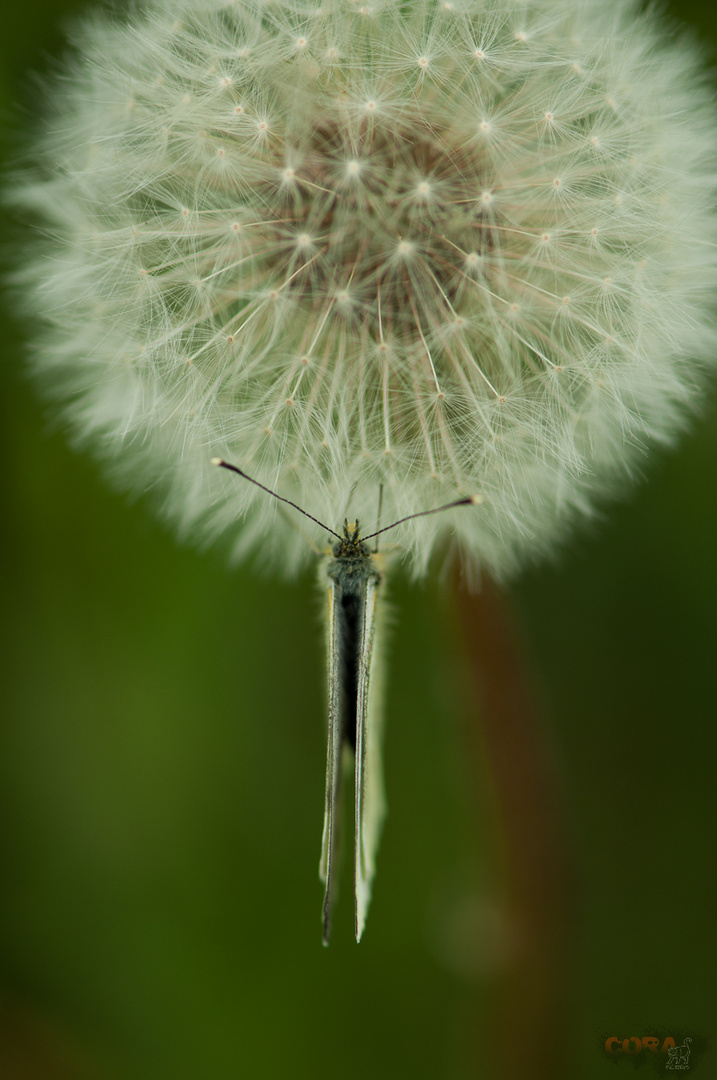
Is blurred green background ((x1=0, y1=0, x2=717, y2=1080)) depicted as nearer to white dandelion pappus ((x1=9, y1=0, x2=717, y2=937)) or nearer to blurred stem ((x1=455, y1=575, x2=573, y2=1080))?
blurred stem ((x1=455, y1=575, x2=573, y2=1080))

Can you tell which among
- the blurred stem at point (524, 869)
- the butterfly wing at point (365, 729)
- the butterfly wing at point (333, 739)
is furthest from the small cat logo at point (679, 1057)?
the butterfly wing at point (333, 739)

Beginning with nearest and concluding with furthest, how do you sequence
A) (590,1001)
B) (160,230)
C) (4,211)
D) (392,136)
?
(392,136) → (160,230) → (4,211) → (590,1001)

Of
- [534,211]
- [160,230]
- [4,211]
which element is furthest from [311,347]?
[4,211]

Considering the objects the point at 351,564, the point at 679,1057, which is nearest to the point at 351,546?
the point at 351,564

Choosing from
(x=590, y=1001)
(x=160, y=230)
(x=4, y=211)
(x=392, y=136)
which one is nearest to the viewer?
(x=392, y=136)

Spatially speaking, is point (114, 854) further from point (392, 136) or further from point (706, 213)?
point (706, 213)

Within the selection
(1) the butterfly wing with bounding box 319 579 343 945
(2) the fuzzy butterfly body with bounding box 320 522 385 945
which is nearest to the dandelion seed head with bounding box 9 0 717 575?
(2) the fuzzy butterfly body with bounding box 320 522 385 945

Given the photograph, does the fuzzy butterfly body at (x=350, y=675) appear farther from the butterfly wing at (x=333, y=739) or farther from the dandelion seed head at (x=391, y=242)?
the dandelion seed head at (x=391, y=242)
